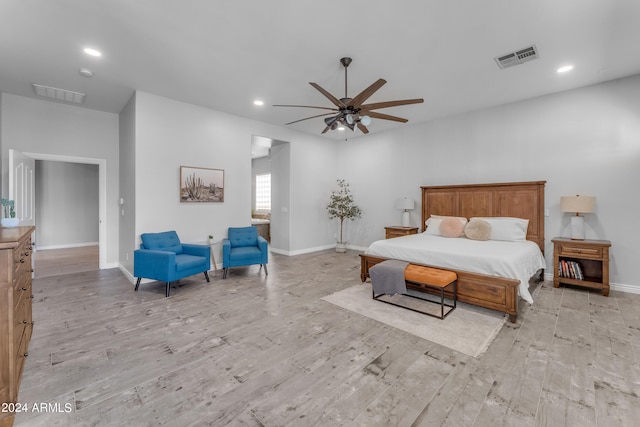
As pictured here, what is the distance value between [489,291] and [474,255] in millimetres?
449

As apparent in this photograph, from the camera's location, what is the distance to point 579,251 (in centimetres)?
409

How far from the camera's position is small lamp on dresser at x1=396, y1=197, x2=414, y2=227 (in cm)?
615

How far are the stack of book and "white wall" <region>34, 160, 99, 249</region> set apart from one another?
11.5 metres

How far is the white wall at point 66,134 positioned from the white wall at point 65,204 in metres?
3.89

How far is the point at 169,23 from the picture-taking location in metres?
2.85

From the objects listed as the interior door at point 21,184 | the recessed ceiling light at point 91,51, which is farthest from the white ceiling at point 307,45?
the interior door at point 21,184

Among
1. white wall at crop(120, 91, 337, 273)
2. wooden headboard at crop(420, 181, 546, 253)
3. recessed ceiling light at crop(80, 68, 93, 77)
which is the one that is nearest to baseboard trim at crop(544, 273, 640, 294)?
wooden headboard at crop(420, 181, 546, 253)

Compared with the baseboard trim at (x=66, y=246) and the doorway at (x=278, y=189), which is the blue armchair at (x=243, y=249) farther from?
the baseboard trim at (x=66, y=246)

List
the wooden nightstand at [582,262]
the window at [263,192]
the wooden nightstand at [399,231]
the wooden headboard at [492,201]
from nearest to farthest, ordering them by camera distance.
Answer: the wooden nightstand at [582,262]
the wooden headboard at [492,201]
the wooden nightstand at [399,231]
the window at [263,192]

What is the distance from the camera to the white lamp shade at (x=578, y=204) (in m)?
4.07

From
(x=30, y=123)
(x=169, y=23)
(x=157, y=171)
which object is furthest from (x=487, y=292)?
(x=30, y=123)

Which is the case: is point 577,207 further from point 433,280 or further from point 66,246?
point 66,246

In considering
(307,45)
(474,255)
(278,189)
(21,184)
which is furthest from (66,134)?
(474,255)

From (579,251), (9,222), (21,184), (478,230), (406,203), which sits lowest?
(579,251)
